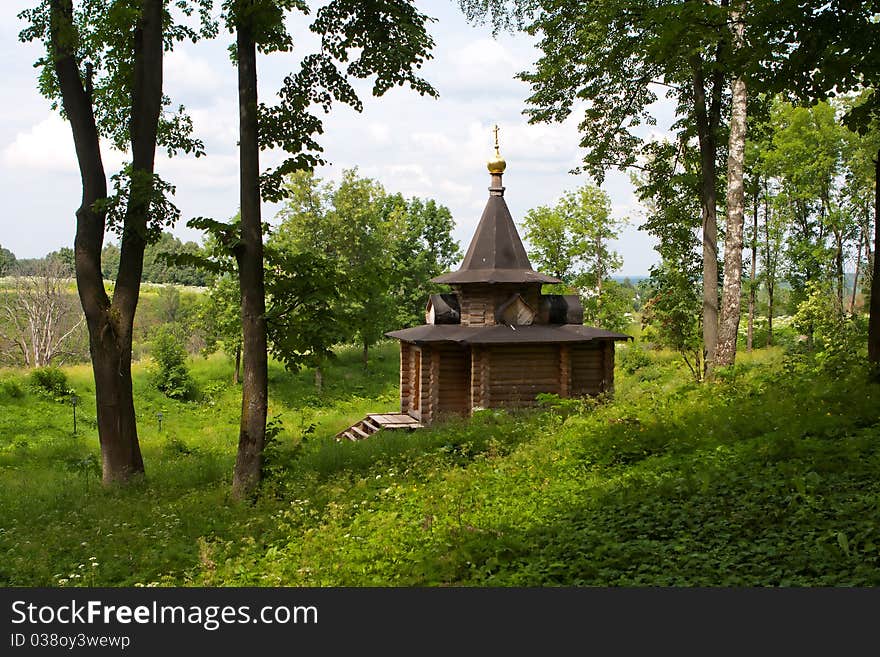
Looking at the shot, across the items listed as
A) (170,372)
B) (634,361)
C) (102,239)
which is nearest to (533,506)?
(102,239)

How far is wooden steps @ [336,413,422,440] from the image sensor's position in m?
21.8

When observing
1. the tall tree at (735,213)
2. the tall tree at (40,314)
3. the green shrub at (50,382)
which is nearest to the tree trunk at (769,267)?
the tall tree at (735,213)

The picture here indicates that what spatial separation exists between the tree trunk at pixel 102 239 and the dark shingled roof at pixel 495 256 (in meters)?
10.4

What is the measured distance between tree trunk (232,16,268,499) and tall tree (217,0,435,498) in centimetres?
1

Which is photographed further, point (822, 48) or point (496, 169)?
point (496, 169)

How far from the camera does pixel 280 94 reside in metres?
12.2

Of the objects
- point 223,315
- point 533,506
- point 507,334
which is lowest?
point 533,506

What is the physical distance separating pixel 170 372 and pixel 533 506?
26.2m

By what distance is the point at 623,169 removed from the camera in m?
21.9

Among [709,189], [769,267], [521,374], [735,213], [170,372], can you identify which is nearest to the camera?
[735,213]

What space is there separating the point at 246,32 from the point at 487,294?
1187 cm

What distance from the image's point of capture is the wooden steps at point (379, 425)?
21812 millimetres

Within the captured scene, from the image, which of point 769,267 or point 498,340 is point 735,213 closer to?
point 498,340

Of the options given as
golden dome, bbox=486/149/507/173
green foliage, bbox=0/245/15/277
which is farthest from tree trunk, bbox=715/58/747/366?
green foliage, bbox=0/245/15/277
